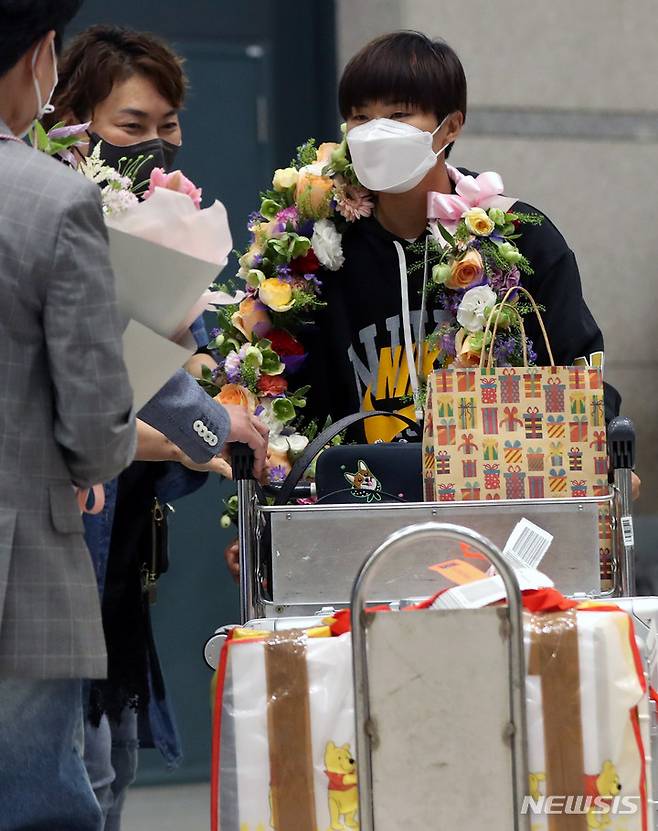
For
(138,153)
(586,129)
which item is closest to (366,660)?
(138,153)

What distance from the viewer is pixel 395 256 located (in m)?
3.77

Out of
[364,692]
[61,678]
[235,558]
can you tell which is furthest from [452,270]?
[61,678]

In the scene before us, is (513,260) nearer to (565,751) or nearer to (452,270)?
(452,270)

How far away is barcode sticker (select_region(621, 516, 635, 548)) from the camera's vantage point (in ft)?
9.98

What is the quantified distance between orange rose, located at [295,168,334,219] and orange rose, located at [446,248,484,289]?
1.44 feet

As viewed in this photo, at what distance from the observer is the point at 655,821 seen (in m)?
2.62

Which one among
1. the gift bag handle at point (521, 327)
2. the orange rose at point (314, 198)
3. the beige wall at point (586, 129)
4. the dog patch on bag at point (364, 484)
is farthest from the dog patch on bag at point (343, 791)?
the beige wall at point (586, 129)

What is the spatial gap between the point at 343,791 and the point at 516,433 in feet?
2.90

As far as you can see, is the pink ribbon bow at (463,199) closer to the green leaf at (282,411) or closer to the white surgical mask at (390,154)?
the white surgical mask at (390,154)

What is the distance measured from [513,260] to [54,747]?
5.60ft

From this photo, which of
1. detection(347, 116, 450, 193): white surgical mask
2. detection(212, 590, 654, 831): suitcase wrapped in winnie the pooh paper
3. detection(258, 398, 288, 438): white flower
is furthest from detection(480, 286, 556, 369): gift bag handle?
detection(212, 590, 654, 831): suitcase wrapped in winnie the pooh paper

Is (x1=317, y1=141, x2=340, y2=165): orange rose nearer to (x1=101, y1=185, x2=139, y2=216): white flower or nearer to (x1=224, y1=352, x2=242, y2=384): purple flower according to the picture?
(x1=224, y1=352, x2=242, y2=384): purple flower

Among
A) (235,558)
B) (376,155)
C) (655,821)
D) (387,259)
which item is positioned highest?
(376,155)

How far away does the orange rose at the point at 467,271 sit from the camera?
3.51m
